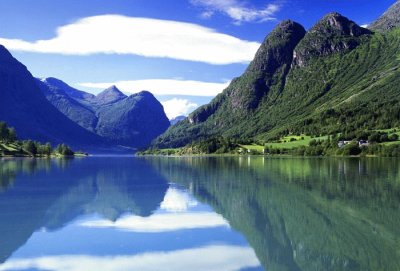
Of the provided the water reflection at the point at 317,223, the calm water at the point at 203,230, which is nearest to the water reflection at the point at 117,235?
the calm water at the point at 203,230

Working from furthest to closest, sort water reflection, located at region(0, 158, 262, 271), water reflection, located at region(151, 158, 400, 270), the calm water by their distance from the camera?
1. water reflection, located at region(151, 158, 400, 270)
2. the calm water
3. water reflection, located at region(0, 158, 262, 271)

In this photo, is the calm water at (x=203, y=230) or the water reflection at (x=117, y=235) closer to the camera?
the water reflection at (x=117, y=235)

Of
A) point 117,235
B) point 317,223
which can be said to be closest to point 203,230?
point 117,235

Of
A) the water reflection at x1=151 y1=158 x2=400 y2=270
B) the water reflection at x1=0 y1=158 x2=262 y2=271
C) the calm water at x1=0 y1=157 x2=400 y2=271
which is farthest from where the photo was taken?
the water reflection at x1=151 y1=158 x2=400 y2=270

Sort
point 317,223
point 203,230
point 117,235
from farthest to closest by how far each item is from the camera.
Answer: point 317,223, point 203,230, point 117,235

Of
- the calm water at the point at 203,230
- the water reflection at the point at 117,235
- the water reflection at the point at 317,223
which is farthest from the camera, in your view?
the water reflection at the point at 317,223

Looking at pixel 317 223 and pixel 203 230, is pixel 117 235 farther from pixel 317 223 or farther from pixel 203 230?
pixel 317 223

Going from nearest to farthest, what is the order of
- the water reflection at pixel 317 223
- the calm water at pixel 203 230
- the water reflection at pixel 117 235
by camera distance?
1. the water reflection at pixel 117 235
2. the calm water at pixel 203 230
3. the water reflection at pixel 317 223

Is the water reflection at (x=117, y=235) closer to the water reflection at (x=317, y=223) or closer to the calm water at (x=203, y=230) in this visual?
the calm water at (x=203, y=230)

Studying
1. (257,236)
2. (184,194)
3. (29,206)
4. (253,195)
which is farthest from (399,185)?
(29,206)

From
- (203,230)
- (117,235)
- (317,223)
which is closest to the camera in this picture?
(117,235)

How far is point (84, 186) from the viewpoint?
2473 inches

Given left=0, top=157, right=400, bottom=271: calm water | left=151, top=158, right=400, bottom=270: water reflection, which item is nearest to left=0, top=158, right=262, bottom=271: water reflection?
left=0, top=157, right=400, bottom=271: calm water

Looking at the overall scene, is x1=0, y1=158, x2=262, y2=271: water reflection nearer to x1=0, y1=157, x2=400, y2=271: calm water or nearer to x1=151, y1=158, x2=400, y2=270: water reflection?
x1=0, y1=157, x2=400, y2=271: calm water
